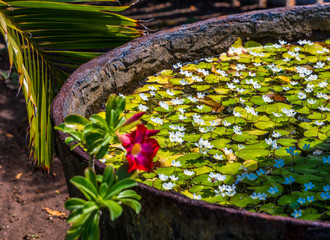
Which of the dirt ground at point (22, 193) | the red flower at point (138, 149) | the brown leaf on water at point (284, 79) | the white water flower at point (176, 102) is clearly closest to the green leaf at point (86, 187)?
the red flower at point (138, 149)

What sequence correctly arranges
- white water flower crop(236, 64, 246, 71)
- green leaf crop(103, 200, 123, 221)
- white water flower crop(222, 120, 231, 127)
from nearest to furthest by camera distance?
green leaf crop(103, 200, 123, 221) < white water flower crop(222, 120, 231, 127) < white water flower crop(236, 64, 246, 71)

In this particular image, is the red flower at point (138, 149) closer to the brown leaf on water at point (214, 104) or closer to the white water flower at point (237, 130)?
the white water flower at point (237, 130)

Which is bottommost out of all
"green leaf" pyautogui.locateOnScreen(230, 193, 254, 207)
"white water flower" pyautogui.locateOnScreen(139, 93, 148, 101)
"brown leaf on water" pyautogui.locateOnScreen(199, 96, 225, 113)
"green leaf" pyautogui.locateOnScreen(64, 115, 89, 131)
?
"green leaf" pyautogui.locateOnScreen(230, 193, 254, 207)

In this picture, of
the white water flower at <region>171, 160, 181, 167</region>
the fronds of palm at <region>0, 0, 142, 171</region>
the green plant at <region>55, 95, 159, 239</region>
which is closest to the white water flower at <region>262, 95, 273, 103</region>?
the white water flower at <region>171, 160, 181, 167</region>

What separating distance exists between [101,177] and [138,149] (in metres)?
0.10

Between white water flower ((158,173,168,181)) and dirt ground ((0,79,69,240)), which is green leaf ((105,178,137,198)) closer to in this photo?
white water flower ((158,173,168,181))

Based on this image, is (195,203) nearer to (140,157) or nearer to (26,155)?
(140,157)

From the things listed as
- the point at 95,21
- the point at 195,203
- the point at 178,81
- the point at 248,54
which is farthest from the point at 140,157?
the point at 248,54

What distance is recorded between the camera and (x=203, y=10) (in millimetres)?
4824

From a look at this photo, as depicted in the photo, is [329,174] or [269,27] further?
[269,27]

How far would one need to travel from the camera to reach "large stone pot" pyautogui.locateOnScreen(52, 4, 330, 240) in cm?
88

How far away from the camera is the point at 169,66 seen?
6.95 feet

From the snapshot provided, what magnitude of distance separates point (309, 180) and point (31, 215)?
1.70 m

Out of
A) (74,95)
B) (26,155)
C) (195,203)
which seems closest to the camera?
(195,203)
